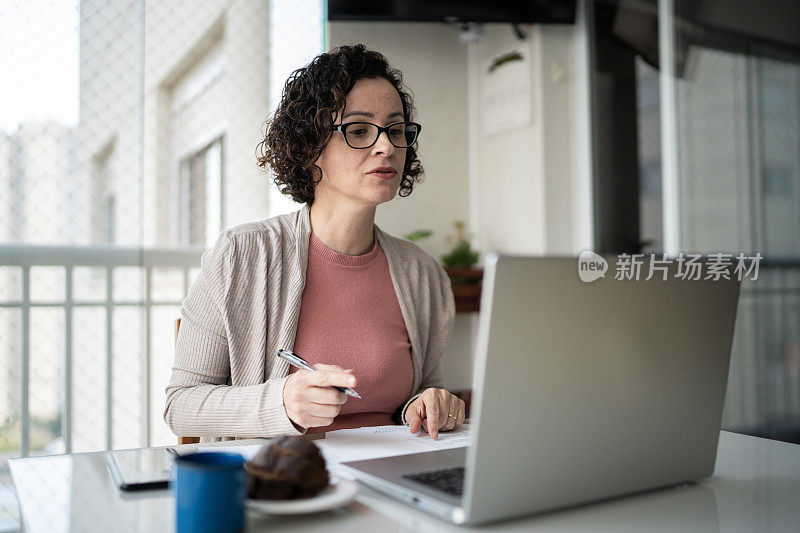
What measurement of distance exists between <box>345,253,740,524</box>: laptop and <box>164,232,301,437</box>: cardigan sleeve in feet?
0.89

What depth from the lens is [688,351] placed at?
755mm

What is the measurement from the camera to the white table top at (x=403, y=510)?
0.65m

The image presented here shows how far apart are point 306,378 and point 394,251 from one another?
607 millimetres

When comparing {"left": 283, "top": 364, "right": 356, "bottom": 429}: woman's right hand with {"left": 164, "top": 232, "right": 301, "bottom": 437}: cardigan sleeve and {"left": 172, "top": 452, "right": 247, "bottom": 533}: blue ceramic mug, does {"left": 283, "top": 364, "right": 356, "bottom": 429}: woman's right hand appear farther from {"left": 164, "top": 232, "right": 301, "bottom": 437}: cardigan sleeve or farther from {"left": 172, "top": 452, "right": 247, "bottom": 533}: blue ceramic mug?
{"left": 172, "top": 452, "right": 247, "bottom": 533}: blue ceramic mug

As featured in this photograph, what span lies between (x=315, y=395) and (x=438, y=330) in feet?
2.02

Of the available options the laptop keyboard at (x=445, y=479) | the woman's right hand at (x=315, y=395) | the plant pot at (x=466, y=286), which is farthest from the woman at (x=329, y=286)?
the plant pot at (x=466, y=286)

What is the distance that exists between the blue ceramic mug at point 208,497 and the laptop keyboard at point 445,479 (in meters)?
0.22

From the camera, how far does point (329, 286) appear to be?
4.53ft

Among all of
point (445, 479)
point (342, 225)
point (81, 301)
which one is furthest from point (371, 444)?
point (81, 301)

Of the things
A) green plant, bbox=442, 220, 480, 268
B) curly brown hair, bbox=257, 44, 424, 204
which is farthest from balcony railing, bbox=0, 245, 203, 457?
curly brown hair, bbox=257, 44, 424, 204

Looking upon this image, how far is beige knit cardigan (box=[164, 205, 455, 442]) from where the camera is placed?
107 cm

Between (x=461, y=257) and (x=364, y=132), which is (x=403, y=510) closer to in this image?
(x=364, y=132)

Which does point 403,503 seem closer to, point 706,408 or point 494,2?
point 706,408

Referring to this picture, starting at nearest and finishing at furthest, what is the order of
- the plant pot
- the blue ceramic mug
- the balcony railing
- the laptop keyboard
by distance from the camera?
the blue ceramic mug < the laptop keyboard < the balcony railing < the plant pot
